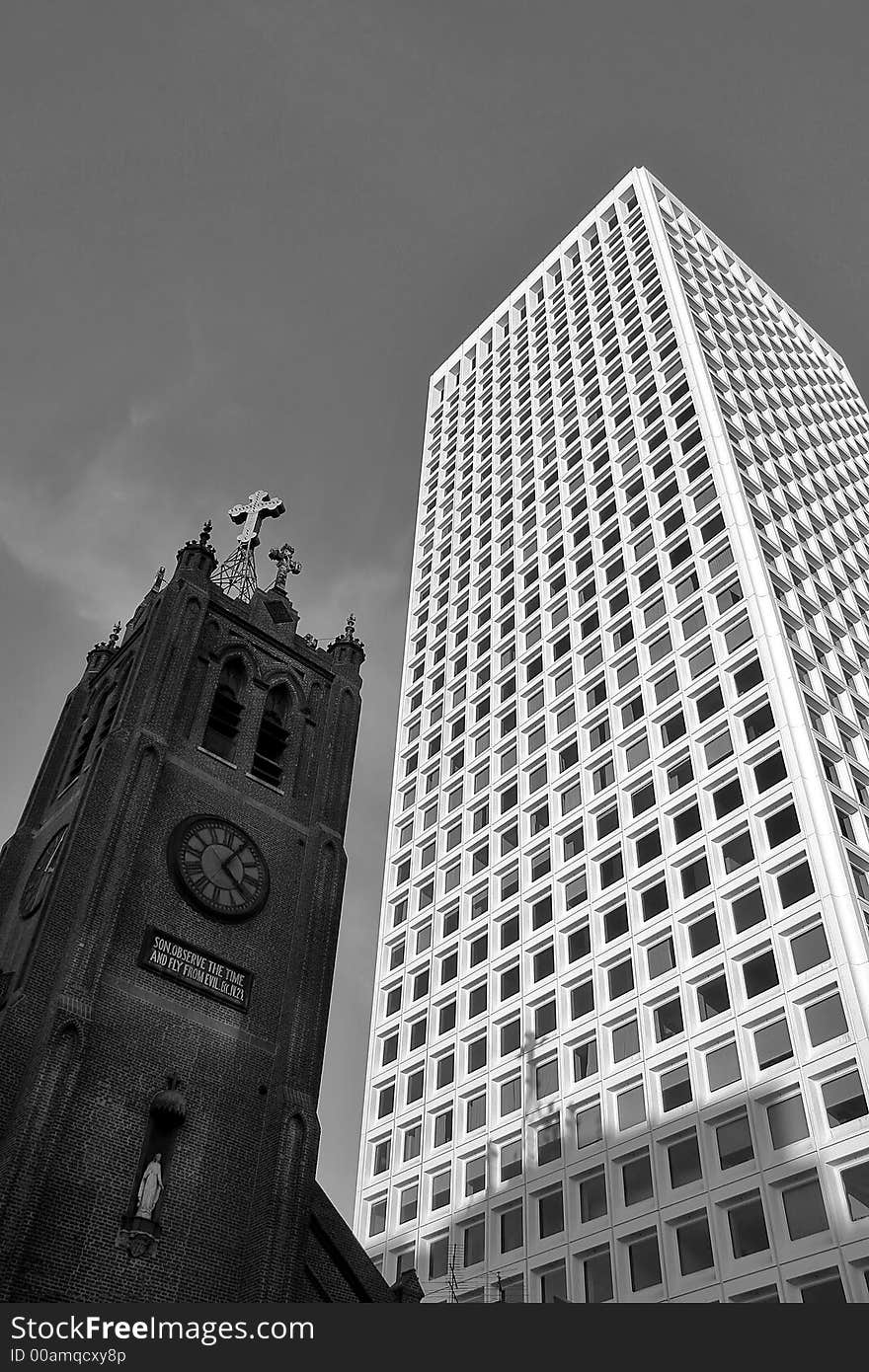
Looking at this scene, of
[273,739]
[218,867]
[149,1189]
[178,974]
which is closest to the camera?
[149,1189]

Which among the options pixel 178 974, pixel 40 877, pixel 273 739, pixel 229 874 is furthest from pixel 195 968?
pixel 273 739

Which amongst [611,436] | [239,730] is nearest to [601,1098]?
[239,730]

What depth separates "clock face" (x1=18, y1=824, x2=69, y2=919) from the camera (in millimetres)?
27570

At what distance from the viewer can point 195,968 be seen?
26.9m

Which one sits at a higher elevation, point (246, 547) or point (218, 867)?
point (246, 547)

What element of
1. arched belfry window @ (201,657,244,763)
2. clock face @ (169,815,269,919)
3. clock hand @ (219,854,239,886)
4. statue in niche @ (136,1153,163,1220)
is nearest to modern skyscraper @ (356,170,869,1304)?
clock face @ (169,815,269,919)

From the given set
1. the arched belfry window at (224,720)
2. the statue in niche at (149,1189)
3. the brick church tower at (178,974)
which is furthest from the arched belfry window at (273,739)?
the statue in niche at (149,1189)

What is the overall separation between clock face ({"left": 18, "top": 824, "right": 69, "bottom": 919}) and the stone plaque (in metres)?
2.90

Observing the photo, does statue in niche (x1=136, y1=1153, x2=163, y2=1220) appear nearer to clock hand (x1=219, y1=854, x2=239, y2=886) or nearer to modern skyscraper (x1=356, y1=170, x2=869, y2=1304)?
clock hand (x1=219, y1=854, x2=239, y2=886)

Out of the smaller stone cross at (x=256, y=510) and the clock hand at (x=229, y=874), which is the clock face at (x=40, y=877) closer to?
the clock hand at (x=229, y=874)

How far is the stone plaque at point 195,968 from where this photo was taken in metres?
26.3

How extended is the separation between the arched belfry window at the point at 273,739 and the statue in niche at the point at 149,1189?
11213 millimetres

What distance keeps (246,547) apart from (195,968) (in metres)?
18.6

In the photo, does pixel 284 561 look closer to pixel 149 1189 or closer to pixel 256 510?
pixel 256 510
